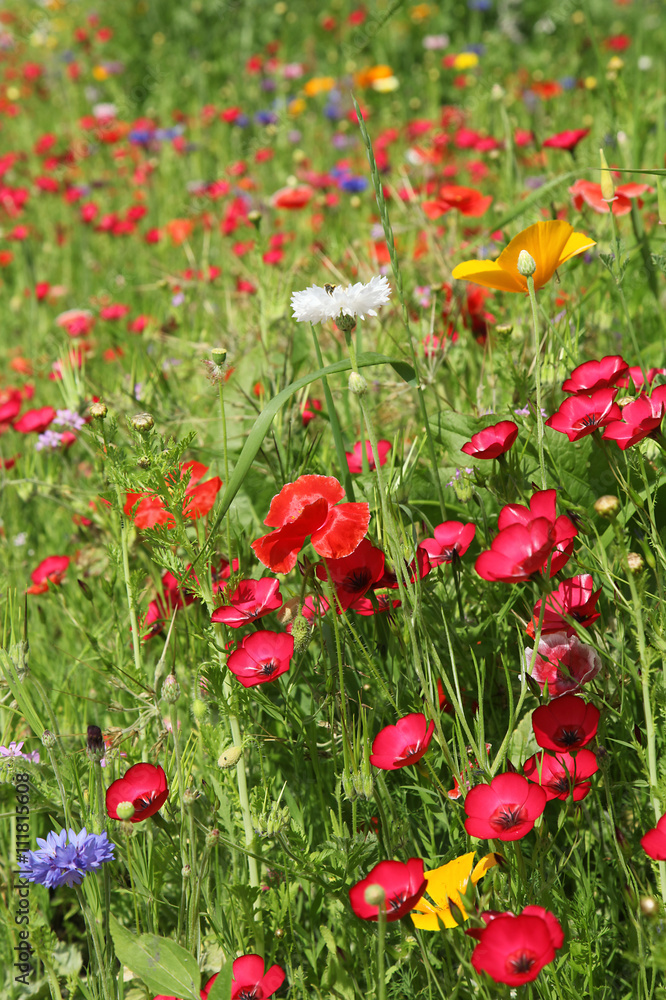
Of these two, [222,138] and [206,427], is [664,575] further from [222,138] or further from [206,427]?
[222,138]

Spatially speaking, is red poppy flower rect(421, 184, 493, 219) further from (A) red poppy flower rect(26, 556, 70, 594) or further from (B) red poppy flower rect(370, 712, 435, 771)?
(B) red poppy flower rect(370, 712, 435, 771)

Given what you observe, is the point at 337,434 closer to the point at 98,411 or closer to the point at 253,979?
the point at 98,411

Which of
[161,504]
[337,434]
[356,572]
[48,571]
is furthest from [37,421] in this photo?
[356,572]

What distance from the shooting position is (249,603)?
1.05 meters

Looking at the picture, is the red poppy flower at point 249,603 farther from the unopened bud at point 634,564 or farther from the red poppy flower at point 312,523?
the unopened bud at point 634,564

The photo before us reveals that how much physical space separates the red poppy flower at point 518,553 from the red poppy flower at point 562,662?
132mm

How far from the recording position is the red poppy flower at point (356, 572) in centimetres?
100

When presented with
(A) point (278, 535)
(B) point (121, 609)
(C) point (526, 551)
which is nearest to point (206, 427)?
(B) point (121, 609)

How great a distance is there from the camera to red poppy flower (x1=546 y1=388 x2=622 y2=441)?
1.00 meters

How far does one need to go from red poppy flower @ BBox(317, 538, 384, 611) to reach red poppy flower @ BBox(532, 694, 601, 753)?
0.79ft

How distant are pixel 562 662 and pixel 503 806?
21 centimetres

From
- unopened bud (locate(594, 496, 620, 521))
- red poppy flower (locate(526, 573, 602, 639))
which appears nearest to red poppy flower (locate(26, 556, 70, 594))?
red poppy flower (locate(526, 573, 602, 639))

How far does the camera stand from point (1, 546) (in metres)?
1.71

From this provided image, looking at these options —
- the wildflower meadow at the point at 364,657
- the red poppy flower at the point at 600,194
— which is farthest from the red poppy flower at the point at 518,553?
the red poppy flower at the point at 600,194
